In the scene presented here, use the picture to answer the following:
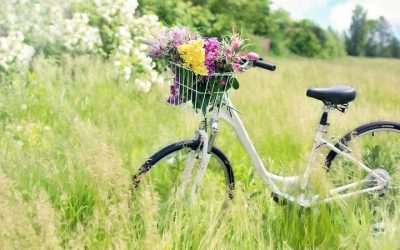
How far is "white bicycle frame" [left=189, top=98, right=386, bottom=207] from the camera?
12.1 ft

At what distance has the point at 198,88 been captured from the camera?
344cm

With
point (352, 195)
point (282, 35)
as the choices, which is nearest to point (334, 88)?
point (352, 195)

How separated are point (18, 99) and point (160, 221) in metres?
3.20

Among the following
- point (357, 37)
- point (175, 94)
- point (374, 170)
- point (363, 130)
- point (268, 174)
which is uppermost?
point (175, 94)

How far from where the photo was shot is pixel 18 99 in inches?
244

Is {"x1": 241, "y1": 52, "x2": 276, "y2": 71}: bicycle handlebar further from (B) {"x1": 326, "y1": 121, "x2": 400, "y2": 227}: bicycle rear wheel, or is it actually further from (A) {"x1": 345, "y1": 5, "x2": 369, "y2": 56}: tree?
(A) {"x1": 345, "y1": 5, "x2": 369, "y2": 56}: tree

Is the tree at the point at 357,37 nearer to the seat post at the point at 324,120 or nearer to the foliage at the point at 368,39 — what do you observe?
the foliage at the point at 368,39

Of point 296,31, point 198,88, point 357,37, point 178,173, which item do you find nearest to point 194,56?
point 198,88

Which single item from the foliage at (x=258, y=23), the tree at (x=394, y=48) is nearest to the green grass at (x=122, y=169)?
the foliage at (x=258, y=23)

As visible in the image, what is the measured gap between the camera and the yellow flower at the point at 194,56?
10.8 feet

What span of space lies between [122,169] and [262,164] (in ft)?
3.59

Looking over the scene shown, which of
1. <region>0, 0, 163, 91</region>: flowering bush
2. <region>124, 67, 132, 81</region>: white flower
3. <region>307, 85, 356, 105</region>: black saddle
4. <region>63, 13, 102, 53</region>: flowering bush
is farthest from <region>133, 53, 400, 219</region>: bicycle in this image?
<region>63, 13, 102, 53</region>: flowering bush

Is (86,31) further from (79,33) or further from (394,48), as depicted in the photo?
(394,48)

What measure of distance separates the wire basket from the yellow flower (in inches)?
1.7
